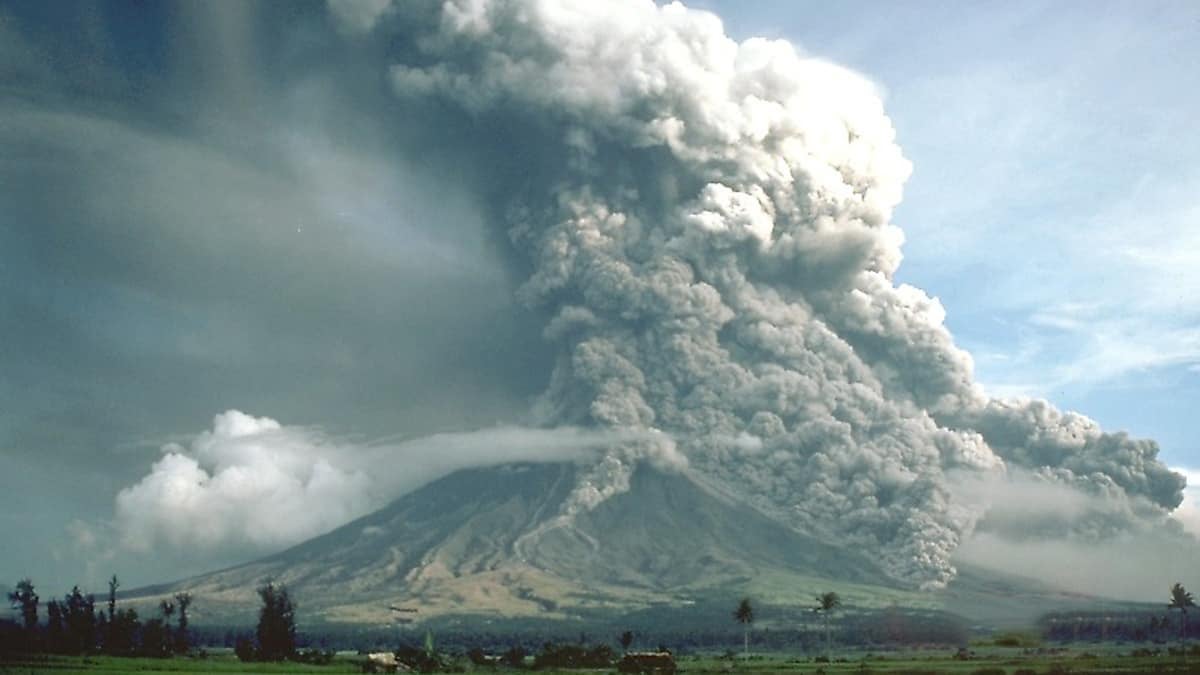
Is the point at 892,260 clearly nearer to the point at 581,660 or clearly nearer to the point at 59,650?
the point at 581,660

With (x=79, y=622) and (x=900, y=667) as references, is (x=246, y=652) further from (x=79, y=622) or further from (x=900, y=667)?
(x=900, y=667)

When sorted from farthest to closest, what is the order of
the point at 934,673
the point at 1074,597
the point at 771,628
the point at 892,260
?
the point at 892,260
the point at 771,628
the point at 1074,597
the point at 934,673

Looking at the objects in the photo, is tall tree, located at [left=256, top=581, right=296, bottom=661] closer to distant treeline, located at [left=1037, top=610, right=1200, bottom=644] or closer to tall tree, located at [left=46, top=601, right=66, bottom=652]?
tall tree, located at [left=46, top=601, right=66, bottom=652]

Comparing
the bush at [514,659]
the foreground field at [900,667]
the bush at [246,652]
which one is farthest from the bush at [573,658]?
the bush at [246,652]

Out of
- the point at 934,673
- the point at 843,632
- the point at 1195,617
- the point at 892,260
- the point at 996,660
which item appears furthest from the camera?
the point at 892,260

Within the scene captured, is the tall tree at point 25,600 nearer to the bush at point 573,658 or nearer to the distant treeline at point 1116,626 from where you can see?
the bush at point 573,658

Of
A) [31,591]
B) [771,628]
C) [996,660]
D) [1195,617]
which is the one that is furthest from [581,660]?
[771,628]

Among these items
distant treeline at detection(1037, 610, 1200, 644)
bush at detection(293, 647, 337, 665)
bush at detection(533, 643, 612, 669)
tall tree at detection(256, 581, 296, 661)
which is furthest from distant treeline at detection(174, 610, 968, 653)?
bush at detection(293, 647, 337, 665)

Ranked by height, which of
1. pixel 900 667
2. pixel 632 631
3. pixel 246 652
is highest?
pixel 246 652

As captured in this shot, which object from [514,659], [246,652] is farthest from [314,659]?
[514,659]
